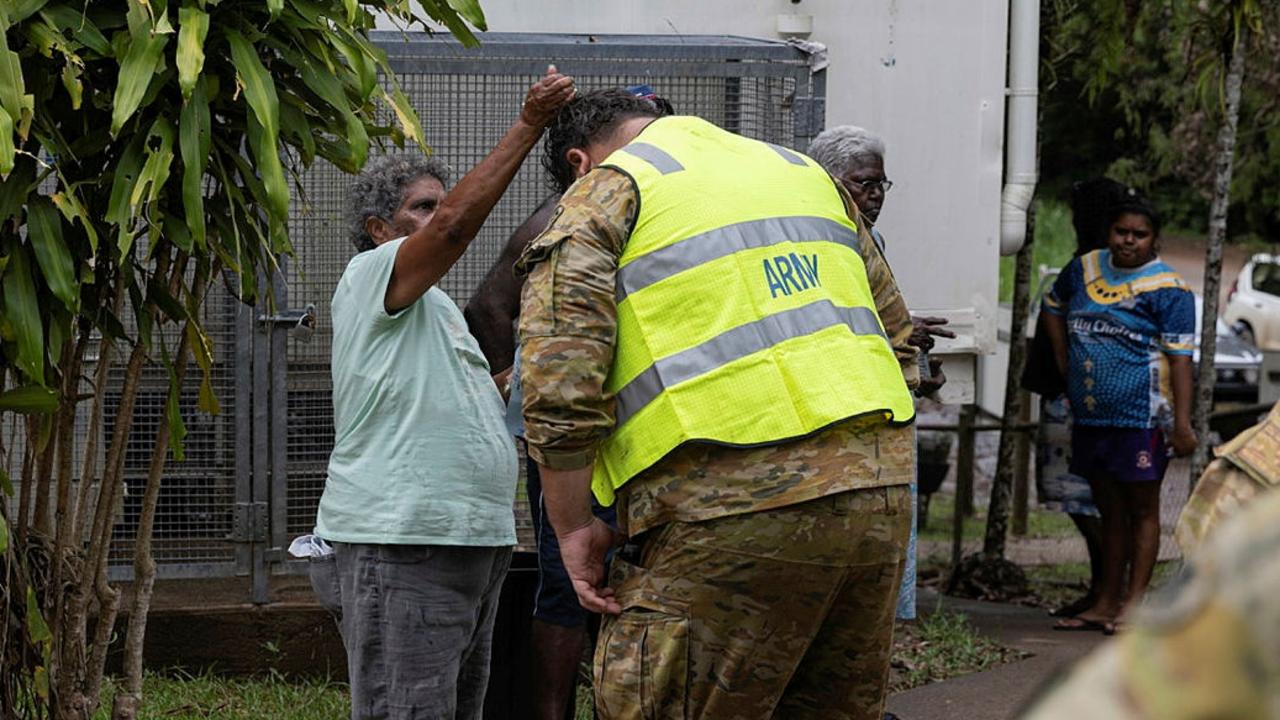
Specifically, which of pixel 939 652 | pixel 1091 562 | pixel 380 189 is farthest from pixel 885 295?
pixel 1091 562

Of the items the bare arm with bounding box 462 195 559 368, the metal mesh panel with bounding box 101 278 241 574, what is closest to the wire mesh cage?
the metal mesh panel with bounding box 101 278 241 574

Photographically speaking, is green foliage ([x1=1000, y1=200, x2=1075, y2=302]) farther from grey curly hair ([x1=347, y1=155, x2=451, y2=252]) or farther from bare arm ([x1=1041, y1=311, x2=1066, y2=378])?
grey curly hair ([x1=347, y1=155, x2=451, y2=252])

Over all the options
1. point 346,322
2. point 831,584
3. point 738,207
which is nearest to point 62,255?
point 346,322

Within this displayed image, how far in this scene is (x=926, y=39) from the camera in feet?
21.3

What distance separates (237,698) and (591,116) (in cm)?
278

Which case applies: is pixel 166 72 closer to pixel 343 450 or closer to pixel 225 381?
pixel 343 450

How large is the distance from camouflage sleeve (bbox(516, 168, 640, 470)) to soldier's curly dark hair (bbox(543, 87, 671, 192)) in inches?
13.4

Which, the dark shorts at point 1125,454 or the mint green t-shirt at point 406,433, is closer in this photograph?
the mint green t-shirt at point 406,433

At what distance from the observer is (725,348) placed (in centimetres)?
327

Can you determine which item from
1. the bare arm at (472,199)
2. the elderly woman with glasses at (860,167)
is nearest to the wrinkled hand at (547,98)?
A: the bare arm at (472,199)

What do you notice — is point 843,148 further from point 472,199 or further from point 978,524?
point 978,524

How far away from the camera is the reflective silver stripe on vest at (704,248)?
3307 mm

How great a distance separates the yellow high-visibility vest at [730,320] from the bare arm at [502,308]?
133cm

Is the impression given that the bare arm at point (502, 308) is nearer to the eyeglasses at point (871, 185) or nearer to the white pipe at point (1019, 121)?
the eyeglasses at point (871, 185)
